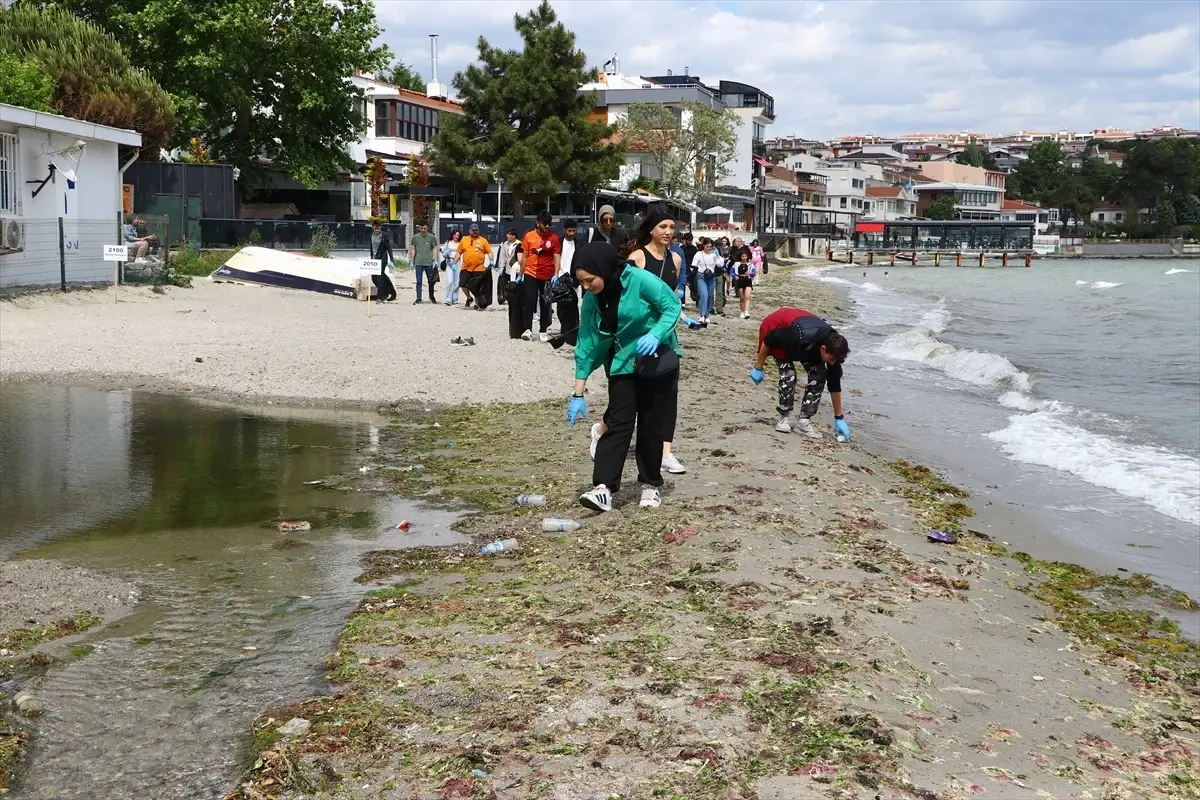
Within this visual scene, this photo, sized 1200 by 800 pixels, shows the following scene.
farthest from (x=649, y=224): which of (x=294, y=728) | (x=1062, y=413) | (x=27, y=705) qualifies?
(x=1062, y=413)

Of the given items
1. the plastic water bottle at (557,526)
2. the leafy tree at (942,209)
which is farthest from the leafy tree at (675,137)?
the leafy tree at (942,209)

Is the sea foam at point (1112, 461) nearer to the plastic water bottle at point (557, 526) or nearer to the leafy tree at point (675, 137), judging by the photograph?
the plastic water bottle at point (557, 526)

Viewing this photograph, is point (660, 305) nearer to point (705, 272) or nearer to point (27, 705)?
point (27, 705)

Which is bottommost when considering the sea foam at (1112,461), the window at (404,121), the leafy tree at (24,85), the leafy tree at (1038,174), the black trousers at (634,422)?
the sea foam at (1112,461)

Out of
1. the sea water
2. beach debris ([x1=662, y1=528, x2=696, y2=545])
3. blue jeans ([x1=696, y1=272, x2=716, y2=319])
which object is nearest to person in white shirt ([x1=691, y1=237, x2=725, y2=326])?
blue jeans ([x1=696, y1=272, x2=716, y2=319])

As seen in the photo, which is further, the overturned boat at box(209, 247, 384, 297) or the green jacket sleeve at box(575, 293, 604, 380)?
the overturned boat at box(209, 247, 384, 297)

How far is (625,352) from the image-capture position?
7469mm

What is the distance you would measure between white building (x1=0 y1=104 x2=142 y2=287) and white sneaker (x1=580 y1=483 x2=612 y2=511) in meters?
14.3

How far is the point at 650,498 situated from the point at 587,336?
3.54 feet

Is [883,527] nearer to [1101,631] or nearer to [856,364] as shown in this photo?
[1101,631]

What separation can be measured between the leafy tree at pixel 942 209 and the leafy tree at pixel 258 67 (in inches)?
4549

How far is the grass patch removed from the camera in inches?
203

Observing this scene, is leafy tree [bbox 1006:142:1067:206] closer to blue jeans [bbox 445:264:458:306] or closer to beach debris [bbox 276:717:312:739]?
blue jeans [bbox 445:264:458:306]

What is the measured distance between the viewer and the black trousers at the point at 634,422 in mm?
7543
